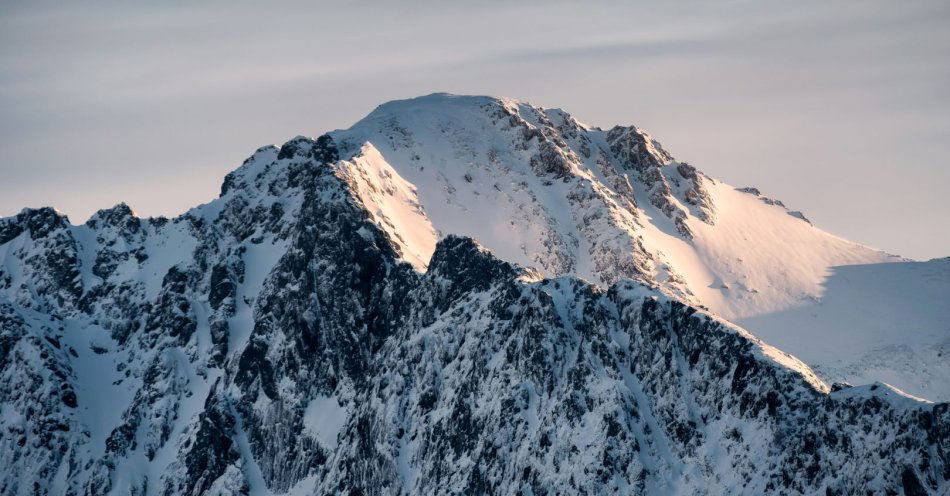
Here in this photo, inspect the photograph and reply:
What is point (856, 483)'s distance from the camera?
→ 589 ft

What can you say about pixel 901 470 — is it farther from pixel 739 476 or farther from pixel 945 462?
pixel 739 476

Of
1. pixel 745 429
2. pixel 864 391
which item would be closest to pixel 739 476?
pixel 745 429

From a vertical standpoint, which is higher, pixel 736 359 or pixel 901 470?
pixel 736 359

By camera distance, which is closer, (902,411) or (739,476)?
(902,411)

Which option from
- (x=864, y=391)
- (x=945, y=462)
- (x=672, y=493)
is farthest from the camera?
(x=672, y=493)

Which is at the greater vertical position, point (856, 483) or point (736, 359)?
point (736, 359)

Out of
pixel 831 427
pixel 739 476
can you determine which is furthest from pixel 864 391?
pixel 739 476

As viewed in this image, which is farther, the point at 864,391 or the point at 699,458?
the point at 699,458

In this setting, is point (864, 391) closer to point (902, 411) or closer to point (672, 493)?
point (902, 411)

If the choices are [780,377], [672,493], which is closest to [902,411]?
[780,377]

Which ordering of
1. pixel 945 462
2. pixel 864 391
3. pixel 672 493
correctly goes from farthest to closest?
pixel 672 493 < pixel 864 391 < pixel 945 462

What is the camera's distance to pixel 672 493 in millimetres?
198500

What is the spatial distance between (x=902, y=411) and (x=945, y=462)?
805cm

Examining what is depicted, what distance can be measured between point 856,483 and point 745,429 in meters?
18.8
